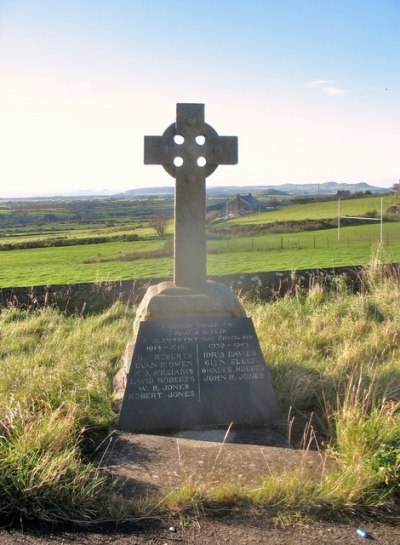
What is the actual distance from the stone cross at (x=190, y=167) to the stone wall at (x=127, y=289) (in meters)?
4.60

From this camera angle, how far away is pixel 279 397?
5398mm

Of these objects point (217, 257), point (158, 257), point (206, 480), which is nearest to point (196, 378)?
point (206, 480)

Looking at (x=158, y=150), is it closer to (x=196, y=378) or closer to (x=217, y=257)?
(x=196, y=378)

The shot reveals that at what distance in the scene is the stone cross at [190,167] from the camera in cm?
555

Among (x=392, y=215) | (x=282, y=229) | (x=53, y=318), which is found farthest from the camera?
(x=392, y=215)

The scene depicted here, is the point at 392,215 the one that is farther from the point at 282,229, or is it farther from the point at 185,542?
the point at 185,542

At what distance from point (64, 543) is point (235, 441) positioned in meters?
1.78

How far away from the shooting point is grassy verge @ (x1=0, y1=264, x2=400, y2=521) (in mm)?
3529

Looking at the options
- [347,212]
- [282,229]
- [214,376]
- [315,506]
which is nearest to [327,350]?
[214,376]

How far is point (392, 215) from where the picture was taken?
27.3m

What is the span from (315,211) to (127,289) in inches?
897

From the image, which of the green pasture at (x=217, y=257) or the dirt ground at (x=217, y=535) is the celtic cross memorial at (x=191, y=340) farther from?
the green pasture at (x=217, y=257)

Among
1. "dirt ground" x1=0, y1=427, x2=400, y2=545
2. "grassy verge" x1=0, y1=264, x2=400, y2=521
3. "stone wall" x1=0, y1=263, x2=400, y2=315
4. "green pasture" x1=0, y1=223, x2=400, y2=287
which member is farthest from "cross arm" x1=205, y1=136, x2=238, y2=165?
"green pasture" x1=0, y1=223, x2=400, y2=287

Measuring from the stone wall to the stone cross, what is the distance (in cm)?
460
